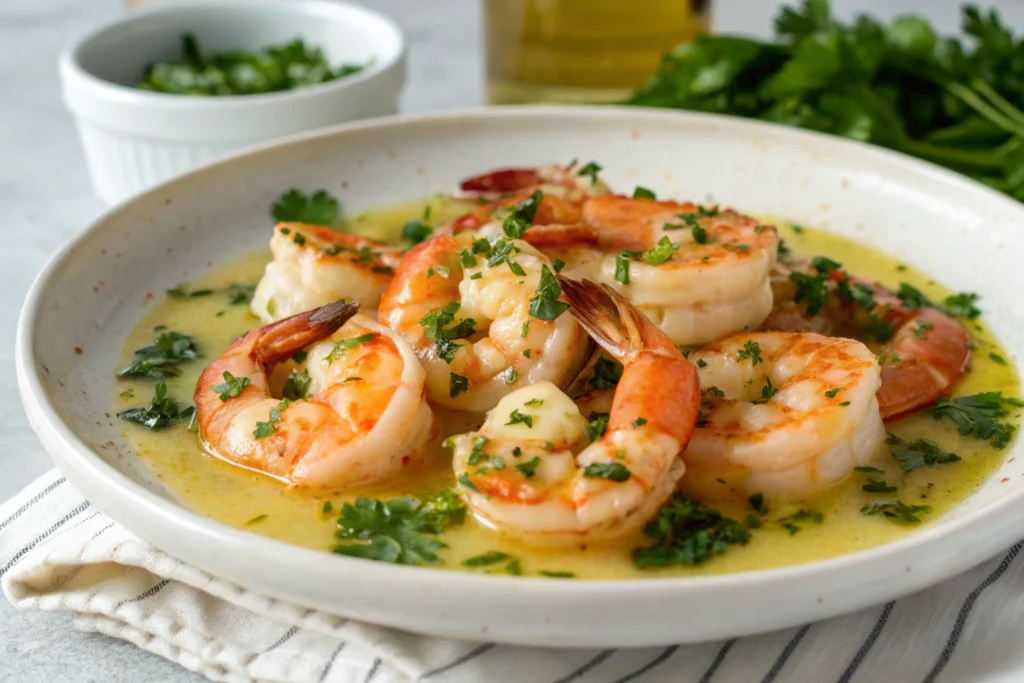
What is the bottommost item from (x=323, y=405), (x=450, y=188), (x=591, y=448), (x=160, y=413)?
(x=450, y=188)

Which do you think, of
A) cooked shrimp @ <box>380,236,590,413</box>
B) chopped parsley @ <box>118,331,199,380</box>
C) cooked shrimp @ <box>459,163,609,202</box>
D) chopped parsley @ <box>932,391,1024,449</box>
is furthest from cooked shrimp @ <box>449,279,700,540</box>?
cooked shrimp @ <box>459,163,609,202</box>

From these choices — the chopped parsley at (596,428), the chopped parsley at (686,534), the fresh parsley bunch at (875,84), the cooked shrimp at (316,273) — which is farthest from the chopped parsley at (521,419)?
the fresh parsley bunch at (875,84)

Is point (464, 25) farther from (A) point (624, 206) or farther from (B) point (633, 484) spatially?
(B) point (633, 484)

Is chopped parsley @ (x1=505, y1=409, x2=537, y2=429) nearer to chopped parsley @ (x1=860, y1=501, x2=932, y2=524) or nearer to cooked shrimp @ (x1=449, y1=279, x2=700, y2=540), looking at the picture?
cooked shrimp @ (x1=449, y1=279, x2=700, y2=540)

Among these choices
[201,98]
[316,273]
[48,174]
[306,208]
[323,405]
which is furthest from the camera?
[48,174]

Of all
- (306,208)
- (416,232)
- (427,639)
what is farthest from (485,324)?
(306,208)

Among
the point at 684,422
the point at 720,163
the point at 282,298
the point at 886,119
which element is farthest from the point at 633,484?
the point at 886,119

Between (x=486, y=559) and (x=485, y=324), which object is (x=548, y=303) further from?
(x=486, y=559)

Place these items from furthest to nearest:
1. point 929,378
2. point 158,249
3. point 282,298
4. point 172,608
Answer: point 158,249, point 282,298, point 929,378, point 172,608
